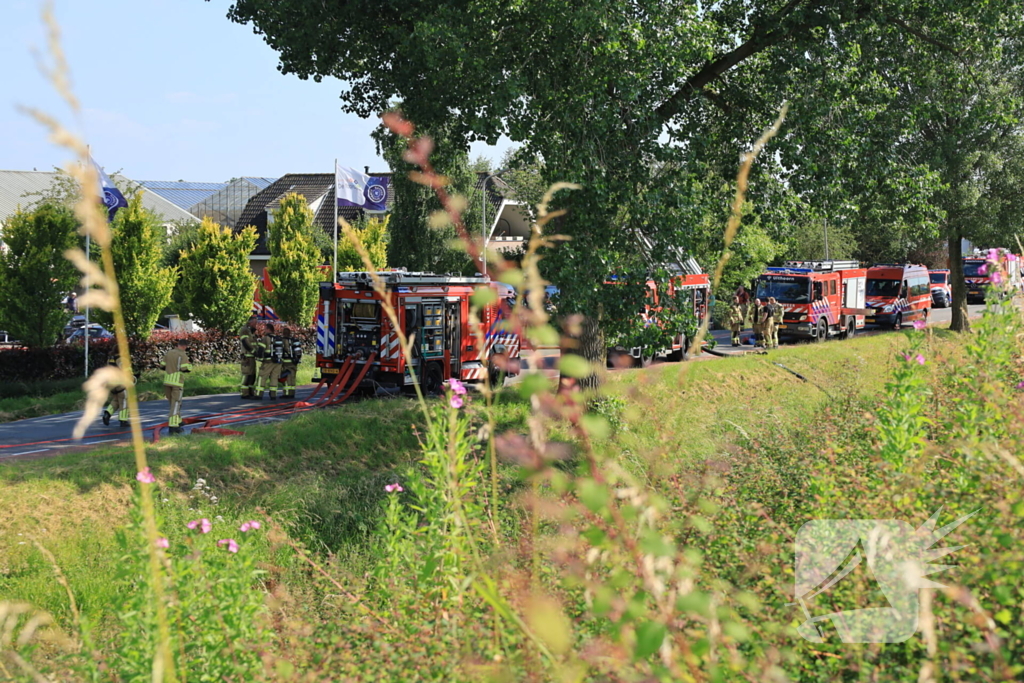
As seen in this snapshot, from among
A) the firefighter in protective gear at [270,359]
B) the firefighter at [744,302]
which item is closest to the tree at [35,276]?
the firefighter in protective gear at [270,359]

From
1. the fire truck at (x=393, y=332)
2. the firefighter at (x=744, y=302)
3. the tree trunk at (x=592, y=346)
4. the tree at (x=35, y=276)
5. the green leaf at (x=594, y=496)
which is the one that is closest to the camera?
the green leaf at (x=594, y=496)

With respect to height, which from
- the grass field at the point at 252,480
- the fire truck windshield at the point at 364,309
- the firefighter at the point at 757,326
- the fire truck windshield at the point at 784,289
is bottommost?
the grass field at the point at 252,480

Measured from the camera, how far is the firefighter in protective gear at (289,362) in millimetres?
19109

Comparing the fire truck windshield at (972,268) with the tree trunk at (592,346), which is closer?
the tree trunk at (592,346)

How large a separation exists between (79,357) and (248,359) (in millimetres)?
4664

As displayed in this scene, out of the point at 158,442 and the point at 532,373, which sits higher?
the point at 532,373

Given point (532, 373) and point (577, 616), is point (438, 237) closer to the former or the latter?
point (577, 616)

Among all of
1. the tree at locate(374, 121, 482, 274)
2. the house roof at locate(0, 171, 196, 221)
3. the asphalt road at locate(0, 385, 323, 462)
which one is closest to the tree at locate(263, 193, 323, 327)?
the tree at locate(374, 121, 482, 274)

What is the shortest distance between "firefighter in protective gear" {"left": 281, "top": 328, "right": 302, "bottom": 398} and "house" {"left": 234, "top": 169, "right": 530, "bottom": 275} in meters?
19.0

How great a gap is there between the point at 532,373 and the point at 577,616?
3083 millimetres

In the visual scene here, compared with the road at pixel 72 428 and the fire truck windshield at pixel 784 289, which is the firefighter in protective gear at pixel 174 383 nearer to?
the road at pixel 72 428

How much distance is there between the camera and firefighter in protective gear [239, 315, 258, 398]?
19.1 meters

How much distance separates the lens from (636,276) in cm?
1360

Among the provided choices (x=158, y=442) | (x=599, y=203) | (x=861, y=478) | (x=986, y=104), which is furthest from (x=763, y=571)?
(x=986, y=104)
